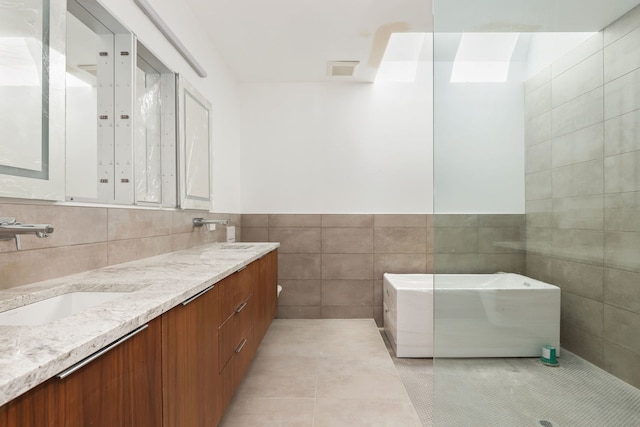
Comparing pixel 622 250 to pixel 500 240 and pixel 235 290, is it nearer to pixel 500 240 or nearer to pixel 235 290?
pixel 500 240

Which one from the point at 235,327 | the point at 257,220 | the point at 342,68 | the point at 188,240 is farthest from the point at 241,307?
the point at 342,68

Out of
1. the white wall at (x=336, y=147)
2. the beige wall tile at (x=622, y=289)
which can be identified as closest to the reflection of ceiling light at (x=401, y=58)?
the white wall at (x=336, y=147)

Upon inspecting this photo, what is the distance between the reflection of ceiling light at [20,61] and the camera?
1022 mm

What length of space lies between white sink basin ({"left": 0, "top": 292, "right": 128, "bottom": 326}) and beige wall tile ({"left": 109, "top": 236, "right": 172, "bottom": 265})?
1.41 ft

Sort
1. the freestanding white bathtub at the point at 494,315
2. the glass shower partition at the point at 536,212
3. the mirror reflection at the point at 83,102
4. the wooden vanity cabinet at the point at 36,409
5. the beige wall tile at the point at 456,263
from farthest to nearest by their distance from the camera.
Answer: the mirror reflection at the point at 83,102 → the beige wall tile at the point at 456,263 → the freestanding white bathtub at the point at 494,315 → the glass shower partition at the point at 536,212 → the wooden vanity cabinet at the point at 36,409

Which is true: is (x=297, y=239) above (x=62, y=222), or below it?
below

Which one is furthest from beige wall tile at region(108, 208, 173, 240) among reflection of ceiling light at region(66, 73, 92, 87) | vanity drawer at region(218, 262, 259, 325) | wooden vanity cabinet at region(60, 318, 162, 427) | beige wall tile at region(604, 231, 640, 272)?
beige wall tile at region(604, 231, 640, 272)

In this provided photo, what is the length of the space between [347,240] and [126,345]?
2877 mm

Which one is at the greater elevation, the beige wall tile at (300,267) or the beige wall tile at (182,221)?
the beige wall tile at (182,221)

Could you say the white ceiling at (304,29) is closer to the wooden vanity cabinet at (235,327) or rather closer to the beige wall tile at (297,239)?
the beige wall tile at (297,239)

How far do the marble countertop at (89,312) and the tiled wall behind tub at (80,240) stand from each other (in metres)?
0.05

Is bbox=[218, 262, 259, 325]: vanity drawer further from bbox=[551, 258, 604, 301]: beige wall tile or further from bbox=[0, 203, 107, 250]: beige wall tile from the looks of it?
bbox=[551, 258, 604, 301]: beige wall tile

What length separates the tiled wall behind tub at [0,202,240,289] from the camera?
1075 millimetres

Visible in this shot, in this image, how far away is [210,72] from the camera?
9.29 feet
